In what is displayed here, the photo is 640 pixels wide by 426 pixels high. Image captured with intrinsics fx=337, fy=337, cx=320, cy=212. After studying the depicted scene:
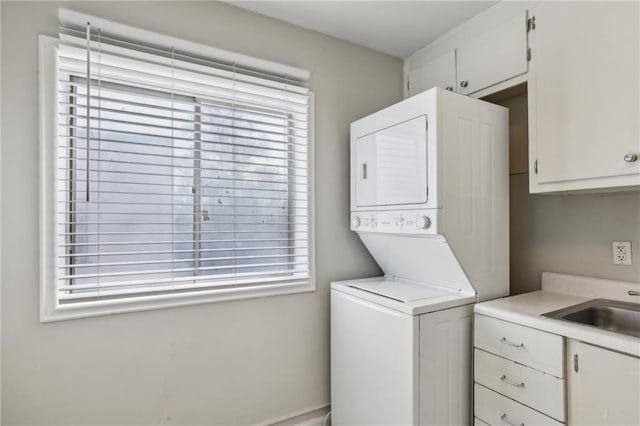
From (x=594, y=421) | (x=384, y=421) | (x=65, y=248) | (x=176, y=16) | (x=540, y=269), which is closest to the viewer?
(x=594, y=421)

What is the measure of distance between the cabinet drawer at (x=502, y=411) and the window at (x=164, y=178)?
1.05 meters

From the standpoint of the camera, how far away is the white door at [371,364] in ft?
4.86

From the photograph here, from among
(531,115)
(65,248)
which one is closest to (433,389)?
(531,115)

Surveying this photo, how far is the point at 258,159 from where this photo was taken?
1949 millimetres

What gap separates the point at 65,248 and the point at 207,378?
94 cm

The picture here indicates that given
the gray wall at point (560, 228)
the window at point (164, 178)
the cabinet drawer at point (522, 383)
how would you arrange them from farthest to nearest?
the gray wall at point (560, 228), the window at point (164, 178), the cabinet drawer at point (522, 383)

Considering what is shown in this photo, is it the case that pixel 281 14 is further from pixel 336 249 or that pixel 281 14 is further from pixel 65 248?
pixel 65 248

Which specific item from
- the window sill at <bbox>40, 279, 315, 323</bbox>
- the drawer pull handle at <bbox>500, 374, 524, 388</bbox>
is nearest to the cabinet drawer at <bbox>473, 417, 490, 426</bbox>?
the drawer pull handle at <bbox>500, 374, 524, 388</bbox>

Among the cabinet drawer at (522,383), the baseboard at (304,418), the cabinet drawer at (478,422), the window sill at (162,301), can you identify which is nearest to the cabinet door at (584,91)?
the cabinet drawer at (522,383)

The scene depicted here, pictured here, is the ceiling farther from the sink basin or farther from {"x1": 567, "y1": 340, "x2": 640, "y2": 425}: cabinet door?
{"x1": 567, "y1": 340, "x2": 640, "y2": 425}: cabinet door

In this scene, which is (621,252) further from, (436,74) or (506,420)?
(436,74)

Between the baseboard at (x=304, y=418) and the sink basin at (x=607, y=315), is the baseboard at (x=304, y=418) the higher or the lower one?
the lower one

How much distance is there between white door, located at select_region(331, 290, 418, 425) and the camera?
58.3 inches

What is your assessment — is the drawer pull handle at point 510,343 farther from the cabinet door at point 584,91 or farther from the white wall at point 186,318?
the white wall at point 186,318
